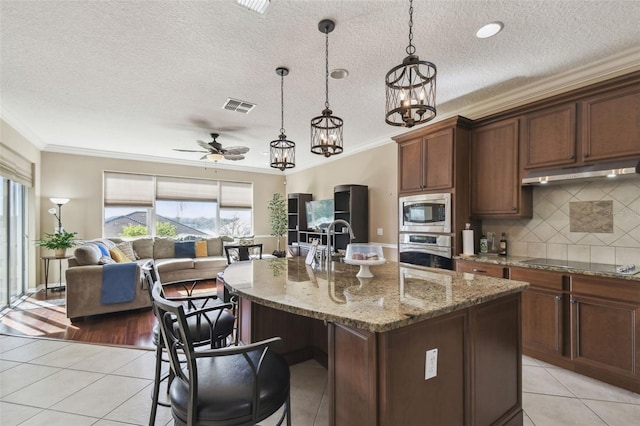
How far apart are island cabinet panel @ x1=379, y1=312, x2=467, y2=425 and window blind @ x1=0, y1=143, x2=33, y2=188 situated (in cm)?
530

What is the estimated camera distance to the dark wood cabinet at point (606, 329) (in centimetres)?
220

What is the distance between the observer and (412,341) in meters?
1.28

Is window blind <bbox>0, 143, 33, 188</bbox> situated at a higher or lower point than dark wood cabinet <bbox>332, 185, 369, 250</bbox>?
higher

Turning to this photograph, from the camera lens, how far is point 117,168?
6.26 metres

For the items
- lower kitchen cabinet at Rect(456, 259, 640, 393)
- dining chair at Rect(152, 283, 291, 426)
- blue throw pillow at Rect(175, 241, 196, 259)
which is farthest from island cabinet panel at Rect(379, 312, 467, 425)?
blue throw pillow at Rect(175, 241, 196, 259)

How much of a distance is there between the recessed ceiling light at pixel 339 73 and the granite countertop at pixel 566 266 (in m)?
2.28

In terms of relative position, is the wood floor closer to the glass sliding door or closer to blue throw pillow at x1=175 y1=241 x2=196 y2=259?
the glass sliding door

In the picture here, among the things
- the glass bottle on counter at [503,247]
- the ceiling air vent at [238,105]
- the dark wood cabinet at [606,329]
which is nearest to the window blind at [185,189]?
the ceiling air vent at [238,105]

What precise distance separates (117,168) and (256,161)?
2.90m

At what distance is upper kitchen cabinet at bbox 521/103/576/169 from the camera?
2.68 meters

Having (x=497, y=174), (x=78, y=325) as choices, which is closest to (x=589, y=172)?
(x=497, y=174)

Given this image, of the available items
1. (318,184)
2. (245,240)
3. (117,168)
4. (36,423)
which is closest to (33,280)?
(117,168)

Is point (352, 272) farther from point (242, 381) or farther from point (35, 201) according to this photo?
point (35, 201)

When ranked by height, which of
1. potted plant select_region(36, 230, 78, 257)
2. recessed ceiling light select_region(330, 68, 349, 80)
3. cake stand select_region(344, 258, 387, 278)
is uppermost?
recessed ceiling light select_region(330, 68, 349, 80)
